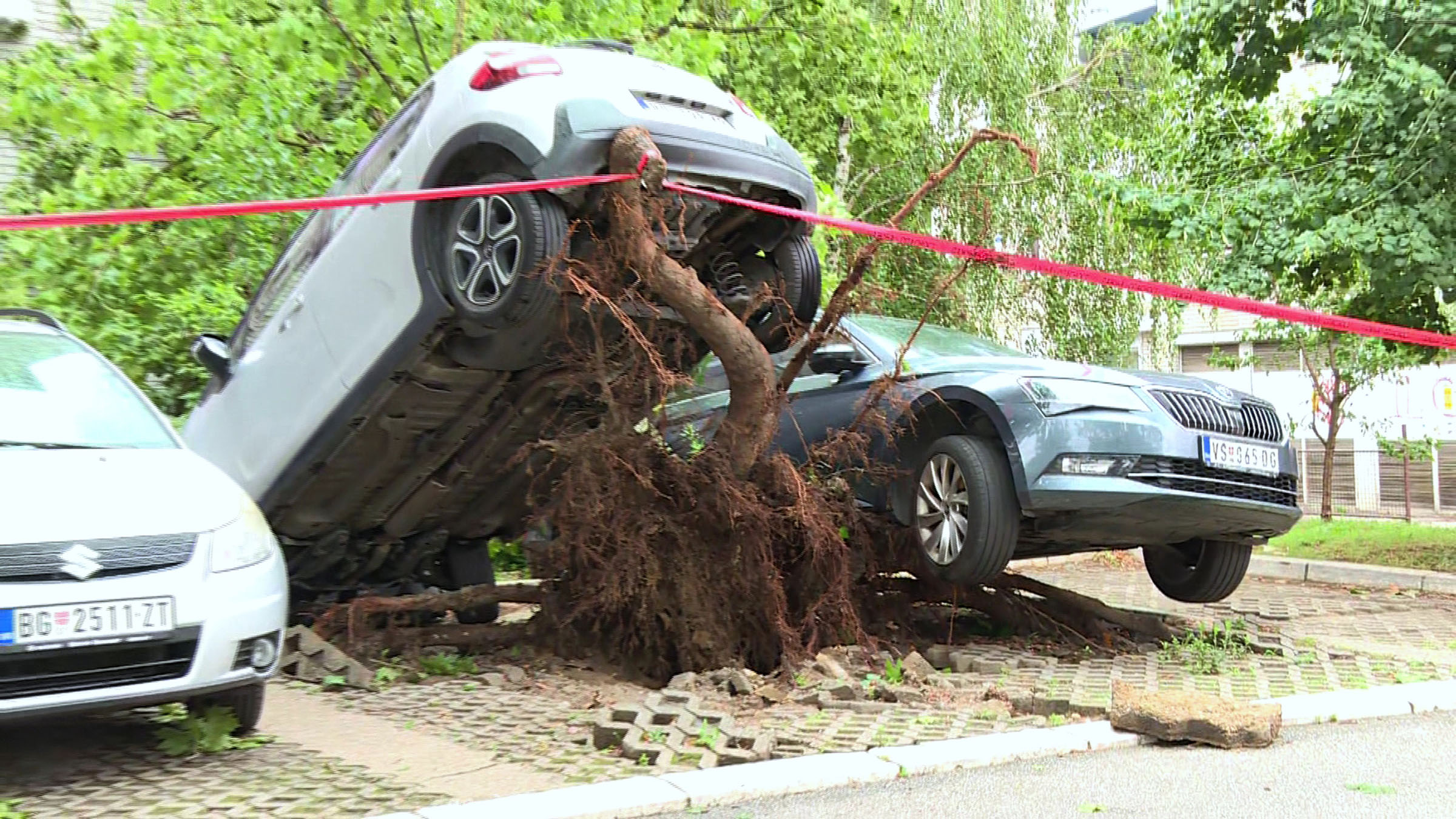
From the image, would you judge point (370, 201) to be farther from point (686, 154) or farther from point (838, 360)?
point (838, 360)

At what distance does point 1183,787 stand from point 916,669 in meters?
2.12

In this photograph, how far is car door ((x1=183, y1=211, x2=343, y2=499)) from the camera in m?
6.38

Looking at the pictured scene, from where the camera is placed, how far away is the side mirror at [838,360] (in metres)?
7.01

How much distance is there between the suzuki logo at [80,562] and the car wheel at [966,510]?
378 cm

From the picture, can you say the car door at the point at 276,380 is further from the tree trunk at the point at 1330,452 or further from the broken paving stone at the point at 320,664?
the tree trunk at the point at 1330,452

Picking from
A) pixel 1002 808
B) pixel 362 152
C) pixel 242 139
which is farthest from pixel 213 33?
pixel 1002 808

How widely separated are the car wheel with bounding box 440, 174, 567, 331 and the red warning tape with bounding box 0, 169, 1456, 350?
92 millimetres

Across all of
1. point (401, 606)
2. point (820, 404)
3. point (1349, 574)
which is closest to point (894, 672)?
point (820, 404)

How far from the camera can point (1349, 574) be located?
11.7 meters

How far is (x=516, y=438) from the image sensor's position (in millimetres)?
6609

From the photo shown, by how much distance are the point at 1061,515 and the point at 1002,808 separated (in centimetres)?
257

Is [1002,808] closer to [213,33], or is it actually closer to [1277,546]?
[213,33]

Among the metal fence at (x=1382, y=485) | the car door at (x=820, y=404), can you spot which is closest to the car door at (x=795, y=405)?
the car door at (x=820, y=404)

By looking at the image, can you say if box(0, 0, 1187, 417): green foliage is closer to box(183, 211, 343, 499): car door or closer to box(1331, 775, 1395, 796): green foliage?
box(183, 211, 343, 499): car door
